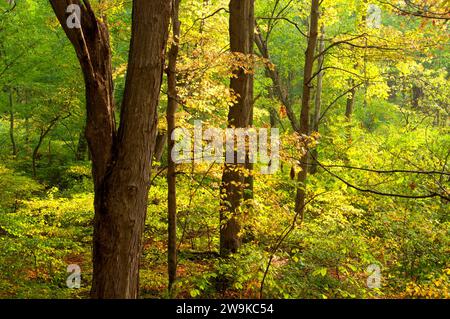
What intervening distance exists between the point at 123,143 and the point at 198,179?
5.59 meters

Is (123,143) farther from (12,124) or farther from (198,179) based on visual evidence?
(12,124)

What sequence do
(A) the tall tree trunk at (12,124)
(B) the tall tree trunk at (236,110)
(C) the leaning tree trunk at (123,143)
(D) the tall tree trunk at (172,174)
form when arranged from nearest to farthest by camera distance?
1. (C) the leaning tree trunk at (123,143)
2. (D) the tall tree trunk at (172,174)
3. (B) the tall tree trunk at (236,110)
4. (A) the tall tree trunk at (12,124)

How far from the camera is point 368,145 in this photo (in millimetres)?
11992

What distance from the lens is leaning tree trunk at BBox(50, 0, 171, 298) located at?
327 cm

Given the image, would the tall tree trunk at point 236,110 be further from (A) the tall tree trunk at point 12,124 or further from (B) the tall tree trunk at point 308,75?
(A) the tall tree trunk at point 12,124

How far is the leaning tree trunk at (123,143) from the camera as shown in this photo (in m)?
3.27

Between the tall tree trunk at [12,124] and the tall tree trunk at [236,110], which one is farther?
the tall tree trunk at [12,124]

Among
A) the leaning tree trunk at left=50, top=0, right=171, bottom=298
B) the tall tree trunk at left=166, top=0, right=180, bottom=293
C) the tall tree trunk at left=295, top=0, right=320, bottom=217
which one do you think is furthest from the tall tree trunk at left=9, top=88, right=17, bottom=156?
the leaning tree trunk at left=50, top=0, right=171, bottom=298

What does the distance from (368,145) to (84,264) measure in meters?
8.61

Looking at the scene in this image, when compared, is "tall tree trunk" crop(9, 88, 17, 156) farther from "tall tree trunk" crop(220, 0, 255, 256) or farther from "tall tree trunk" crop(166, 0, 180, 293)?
"tall tree trunk" crop(166, 0, 180, 293)

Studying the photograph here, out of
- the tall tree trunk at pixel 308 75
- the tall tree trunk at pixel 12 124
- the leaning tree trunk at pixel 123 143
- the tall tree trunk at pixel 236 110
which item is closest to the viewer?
the leaning tree trunk at pixel 123 143

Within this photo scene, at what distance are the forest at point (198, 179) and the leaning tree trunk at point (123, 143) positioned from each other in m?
0.01

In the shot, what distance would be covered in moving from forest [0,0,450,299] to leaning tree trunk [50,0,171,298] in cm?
1

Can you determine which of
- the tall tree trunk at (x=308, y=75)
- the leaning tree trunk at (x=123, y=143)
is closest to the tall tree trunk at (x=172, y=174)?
the leaning tree trunk at (x=123, y=143)
